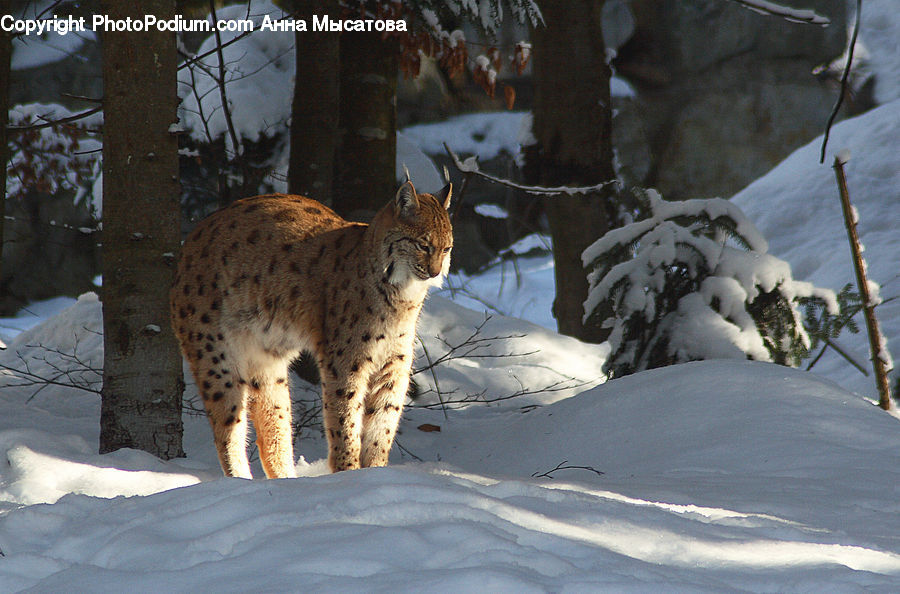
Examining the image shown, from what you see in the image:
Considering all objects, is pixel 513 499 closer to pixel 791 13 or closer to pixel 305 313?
pixel 305 313

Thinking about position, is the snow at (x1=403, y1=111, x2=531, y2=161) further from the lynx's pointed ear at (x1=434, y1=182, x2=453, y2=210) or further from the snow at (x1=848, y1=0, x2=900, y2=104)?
the lynx's pointed ear at (x1=434, y1=182, x2=453, y2=210)

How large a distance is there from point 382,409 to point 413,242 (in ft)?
2.86

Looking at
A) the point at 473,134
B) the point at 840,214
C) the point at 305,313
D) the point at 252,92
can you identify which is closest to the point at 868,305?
the point at 305,313

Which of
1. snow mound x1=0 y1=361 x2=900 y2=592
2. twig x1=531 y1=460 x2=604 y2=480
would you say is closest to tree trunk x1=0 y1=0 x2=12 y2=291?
snow mound x1=0 y1=361 x2=900 y2=592

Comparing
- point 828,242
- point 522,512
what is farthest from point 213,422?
point 828,242

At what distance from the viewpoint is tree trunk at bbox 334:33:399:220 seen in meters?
6.21

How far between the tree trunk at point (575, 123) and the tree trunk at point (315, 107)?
2515 mm

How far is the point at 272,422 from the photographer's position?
4.52 m

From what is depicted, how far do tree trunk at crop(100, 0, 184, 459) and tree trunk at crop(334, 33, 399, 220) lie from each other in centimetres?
204

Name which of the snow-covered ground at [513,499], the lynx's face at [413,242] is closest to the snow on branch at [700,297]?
the snow-covered ground at [513,499]

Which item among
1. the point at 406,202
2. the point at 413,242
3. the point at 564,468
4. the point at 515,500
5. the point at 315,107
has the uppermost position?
the point at 315,107

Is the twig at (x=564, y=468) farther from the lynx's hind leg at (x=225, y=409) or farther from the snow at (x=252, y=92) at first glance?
the snow at (x=252, y=92)

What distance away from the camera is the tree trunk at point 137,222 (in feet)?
13.8

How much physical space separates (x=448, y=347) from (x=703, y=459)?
135 inches
